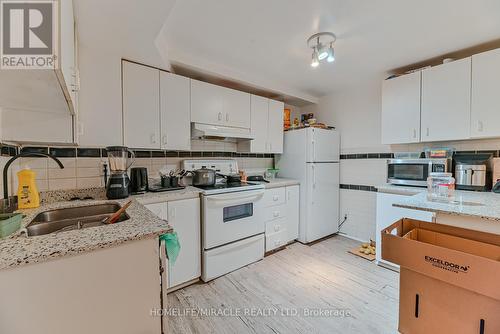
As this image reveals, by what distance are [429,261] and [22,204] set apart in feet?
7.73

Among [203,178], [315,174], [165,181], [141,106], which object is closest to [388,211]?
[315,174]

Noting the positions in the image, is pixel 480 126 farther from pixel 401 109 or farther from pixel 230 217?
pixel 230 217

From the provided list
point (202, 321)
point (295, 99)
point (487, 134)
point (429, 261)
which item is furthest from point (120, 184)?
point (487, 134)

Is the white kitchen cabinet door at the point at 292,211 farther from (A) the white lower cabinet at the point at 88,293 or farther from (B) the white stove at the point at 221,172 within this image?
(A) the white lower cabinet at the point at 88,293

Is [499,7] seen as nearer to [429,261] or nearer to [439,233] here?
[439,233]

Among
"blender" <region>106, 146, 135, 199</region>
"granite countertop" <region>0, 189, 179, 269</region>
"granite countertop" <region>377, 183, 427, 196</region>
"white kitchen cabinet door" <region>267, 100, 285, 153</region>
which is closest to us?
"granite countertop" <region>0, 189, 179, 269</region>

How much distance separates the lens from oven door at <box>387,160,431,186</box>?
221 centimetres

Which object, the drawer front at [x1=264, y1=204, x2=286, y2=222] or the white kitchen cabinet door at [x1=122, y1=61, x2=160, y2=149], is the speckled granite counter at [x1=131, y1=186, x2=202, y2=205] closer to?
the white kitchen cabinet door at [x1=122, y1=61, x2=160, y2=149]

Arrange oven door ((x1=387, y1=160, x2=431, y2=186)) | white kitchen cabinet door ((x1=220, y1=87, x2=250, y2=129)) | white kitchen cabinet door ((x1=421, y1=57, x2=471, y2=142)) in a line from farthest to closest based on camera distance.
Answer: white kitchen cabinet door ((x1=220, y1=87, x2=250, y2=129))
oven door ((x1=387, y1=160, x2=431, y2=186))
white kitchen cabinet door ((x1=421, y1=57, x2=471, y2=142))

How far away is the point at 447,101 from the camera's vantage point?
2.10 meters

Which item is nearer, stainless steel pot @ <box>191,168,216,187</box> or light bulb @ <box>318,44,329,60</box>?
light bulb @ <box>318,44,329,60</box>

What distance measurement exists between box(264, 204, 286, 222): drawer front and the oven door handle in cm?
29

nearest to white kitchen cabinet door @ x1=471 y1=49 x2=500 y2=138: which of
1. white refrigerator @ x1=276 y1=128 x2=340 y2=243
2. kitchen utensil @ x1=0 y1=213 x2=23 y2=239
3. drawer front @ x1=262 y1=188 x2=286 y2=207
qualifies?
white refrigerator @ x1=276 y1=128 x2=340 y2=243

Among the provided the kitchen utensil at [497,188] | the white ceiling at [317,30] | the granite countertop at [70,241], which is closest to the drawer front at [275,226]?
the granite countertop at [70,241]
